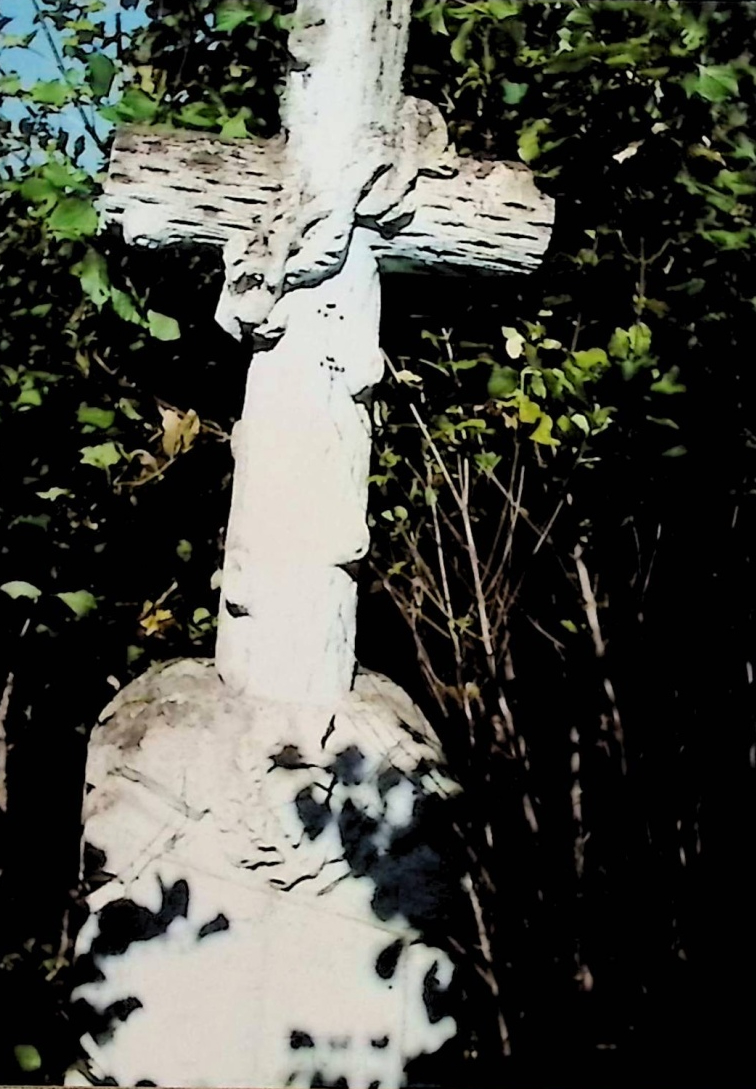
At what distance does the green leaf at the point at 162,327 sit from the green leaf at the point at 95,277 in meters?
0.10

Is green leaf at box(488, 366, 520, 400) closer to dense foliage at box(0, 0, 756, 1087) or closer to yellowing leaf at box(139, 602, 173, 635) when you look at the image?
dense foliage at box(0, 0, 756, 1087)

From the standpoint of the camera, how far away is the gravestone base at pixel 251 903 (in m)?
2.21

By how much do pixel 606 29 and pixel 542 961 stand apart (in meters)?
1.88

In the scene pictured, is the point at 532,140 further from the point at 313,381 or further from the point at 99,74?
the point at 99,74

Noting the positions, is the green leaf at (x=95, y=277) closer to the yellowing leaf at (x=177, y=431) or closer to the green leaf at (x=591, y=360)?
the yellowing leaf at (x=177, y=431)

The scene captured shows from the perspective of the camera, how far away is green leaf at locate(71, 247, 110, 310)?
2496 millimetres

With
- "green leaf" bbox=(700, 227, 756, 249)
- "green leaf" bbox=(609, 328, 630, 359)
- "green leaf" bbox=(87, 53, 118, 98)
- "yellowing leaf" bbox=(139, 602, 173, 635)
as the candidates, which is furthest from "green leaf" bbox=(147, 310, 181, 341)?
"green leaf" bbox=(700, 227, 756, 249)

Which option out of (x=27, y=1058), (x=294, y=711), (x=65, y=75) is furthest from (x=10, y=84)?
(x=27, y=1058)

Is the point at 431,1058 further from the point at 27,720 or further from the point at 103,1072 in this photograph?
the point at 27,720

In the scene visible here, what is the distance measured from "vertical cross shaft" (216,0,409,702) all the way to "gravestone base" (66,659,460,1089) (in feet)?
0.41

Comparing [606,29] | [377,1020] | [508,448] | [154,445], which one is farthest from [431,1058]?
[606,29]

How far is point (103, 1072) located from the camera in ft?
7.27

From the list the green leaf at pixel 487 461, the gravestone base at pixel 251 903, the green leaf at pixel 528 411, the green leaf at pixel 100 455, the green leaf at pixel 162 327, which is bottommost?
the gravestone base at pixel 251 903

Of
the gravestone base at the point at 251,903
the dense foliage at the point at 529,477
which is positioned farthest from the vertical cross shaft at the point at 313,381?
the dense foliage at the point at 529,477
